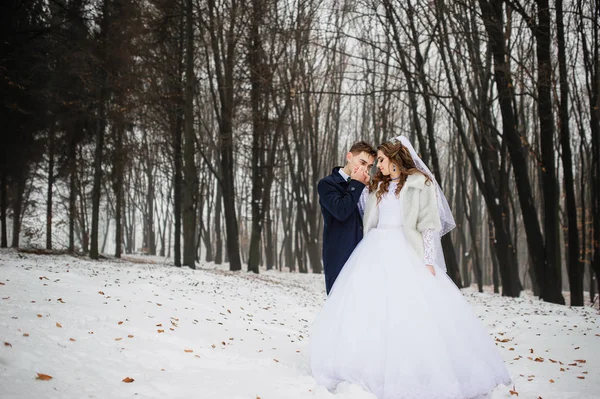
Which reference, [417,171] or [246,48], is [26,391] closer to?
[417,171]

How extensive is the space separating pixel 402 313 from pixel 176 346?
235 centimetres

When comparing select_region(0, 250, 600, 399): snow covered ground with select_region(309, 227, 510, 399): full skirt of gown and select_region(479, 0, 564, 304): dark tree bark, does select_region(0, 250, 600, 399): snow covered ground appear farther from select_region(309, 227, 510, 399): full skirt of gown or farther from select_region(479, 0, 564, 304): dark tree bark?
select_region(479, 0, 564, 304): dark tree bark

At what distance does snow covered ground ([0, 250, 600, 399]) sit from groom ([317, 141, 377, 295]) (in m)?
1.14

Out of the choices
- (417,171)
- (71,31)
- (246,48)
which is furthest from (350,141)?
(417,171)

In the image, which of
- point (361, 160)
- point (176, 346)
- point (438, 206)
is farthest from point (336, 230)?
point (176, 346)

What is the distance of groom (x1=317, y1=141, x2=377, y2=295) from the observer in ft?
13.4

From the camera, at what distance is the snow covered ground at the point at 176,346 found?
3514 millimetres

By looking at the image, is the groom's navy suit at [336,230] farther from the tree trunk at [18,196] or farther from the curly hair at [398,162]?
the tree trunk at [18,196]

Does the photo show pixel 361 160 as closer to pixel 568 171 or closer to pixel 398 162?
pixel 398 162

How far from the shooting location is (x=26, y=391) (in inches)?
121

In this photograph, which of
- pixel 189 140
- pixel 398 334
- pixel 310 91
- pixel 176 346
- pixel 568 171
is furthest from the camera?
pixel 189 140

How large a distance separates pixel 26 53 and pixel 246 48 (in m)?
7.99

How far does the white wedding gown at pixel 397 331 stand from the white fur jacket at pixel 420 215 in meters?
0.07

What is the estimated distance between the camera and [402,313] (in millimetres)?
3742
